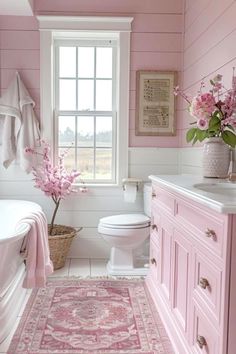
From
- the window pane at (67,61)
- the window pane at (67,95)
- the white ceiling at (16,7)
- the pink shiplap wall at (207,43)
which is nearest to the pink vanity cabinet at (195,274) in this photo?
the pink shiplap wall at (207,43)

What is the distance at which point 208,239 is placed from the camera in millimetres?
1503

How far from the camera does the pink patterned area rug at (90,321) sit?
2.07 metres

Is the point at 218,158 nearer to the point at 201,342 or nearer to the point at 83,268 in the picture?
the point at 201,342

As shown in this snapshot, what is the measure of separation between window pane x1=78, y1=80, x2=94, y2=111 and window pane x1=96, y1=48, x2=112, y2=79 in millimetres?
134

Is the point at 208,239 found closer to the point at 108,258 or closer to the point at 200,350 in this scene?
the point at 200,350

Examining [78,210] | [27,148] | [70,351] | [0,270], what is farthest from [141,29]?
[70,351]

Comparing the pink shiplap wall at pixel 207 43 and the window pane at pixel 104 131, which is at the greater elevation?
the pink shiplap wall at pixel 207 43

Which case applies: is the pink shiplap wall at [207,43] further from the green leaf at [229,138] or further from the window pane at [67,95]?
the window pane at [67,95]

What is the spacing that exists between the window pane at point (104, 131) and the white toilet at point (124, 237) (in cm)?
77

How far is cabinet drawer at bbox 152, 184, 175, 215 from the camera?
2.16 metres

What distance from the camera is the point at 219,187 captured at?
2.03m

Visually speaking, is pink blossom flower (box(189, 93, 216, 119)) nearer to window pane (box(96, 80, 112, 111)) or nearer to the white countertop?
the white countertop

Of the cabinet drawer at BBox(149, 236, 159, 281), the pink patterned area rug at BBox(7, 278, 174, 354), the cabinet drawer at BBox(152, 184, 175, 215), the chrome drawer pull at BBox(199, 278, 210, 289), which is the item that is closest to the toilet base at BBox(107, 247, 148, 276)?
the pink patterned area rug at BBox(7, 278, 174, 354)

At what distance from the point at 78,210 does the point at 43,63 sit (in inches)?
58.4
